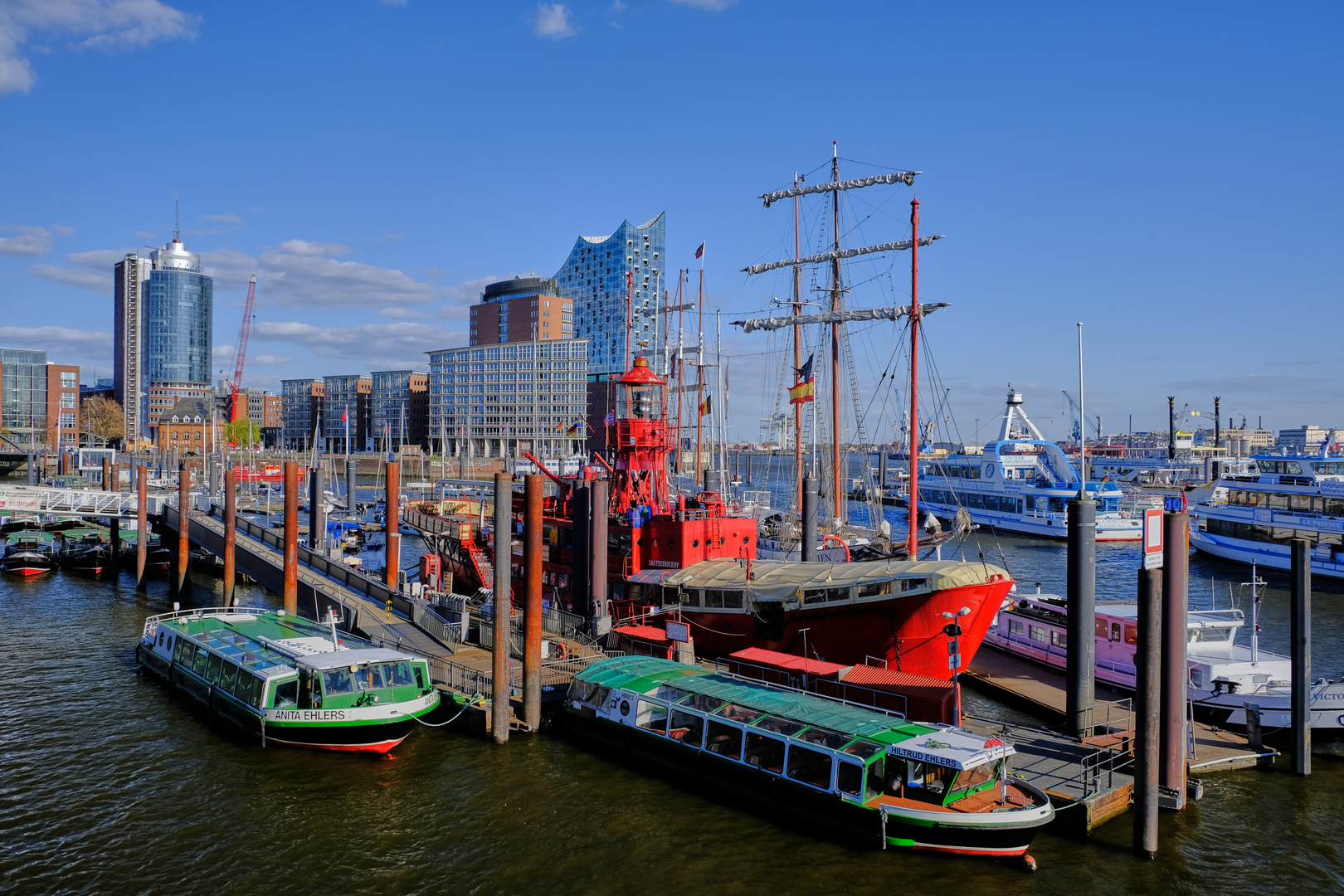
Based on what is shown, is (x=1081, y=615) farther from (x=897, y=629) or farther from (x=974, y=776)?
(x=974, y=776)

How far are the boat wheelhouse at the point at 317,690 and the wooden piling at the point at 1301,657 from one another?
25.7 meters

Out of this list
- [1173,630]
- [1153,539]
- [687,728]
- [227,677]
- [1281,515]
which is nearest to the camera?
[1173,630]

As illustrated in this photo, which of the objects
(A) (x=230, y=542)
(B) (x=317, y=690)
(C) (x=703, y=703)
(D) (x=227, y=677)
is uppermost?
(A) (x=230, y=542)

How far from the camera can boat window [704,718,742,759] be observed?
2330 centimetres

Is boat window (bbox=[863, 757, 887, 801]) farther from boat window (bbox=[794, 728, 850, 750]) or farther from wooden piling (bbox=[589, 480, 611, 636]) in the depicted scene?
wooden piling (bbox=[589, 480, 611, 636])

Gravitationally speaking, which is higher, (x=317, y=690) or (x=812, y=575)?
(x=812, y=575)

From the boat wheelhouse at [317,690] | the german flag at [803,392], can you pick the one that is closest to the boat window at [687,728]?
the boat wheelhouse at [317,690]

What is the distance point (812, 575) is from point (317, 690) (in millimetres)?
17607

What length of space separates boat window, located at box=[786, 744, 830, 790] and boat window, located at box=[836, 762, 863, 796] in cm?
39

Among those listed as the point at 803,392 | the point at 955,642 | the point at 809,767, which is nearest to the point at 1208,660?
the point at 955,642

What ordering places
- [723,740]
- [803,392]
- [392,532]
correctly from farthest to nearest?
1. [803,392]
2. [392,532]
3. [723,740]

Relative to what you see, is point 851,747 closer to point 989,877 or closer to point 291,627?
point 989,877

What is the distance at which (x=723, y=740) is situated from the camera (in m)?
23.7

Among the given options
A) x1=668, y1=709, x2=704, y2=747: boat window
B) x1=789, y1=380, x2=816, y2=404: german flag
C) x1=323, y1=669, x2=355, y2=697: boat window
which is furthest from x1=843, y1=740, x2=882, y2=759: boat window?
x1=789, y1=380, x2=816, y2=404: german flag
